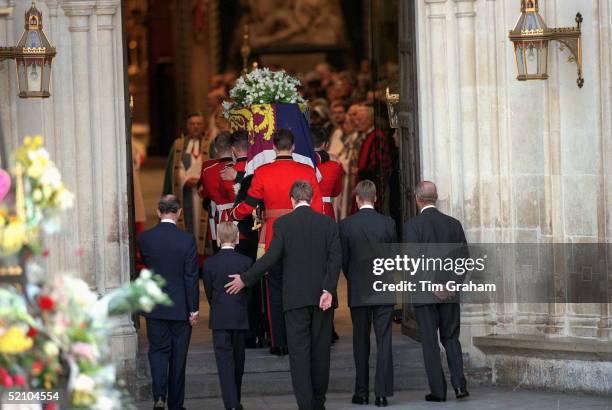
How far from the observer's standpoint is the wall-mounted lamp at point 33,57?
10867 millimetres

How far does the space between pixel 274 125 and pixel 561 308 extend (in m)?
2.66

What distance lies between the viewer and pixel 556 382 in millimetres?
11469

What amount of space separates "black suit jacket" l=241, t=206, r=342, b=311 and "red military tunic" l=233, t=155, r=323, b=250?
858mm

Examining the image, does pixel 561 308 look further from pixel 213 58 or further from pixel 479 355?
pixel 213 58

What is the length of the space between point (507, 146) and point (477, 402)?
2005 millimetres

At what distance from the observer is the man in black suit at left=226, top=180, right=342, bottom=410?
10.6 meters

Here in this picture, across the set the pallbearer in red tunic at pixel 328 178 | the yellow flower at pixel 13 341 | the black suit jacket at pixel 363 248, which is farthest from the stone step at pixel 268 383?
the yellow flower at pixel 13 341

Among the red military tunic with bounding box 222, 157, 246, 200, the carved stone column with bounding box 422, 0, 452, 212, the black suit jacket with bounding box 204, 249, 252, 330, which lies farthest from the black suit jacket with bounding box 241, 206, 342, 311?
the red military tunic with bounding box 222, 157, 246, 200

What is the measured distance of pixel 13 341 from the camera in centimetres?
592

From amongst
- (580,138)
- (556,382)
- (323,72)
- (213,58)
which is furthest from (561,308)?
(213,58)

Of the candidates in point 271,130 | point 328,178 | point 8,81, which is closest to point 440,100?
point 328,178

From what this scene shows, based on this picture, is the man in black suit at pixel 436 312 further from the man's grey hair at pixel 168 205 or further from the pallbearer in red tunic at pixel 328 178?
the man's grey hair at pixel 168 205

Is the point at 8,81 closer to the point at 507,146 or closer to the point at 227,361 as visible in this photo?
the point at 227,361

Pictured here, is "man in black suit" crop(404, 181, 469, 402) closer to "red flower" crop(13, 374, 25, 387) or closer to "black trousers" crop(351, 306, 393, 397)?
"black trousers" crop(351, 306, 393, 397)
